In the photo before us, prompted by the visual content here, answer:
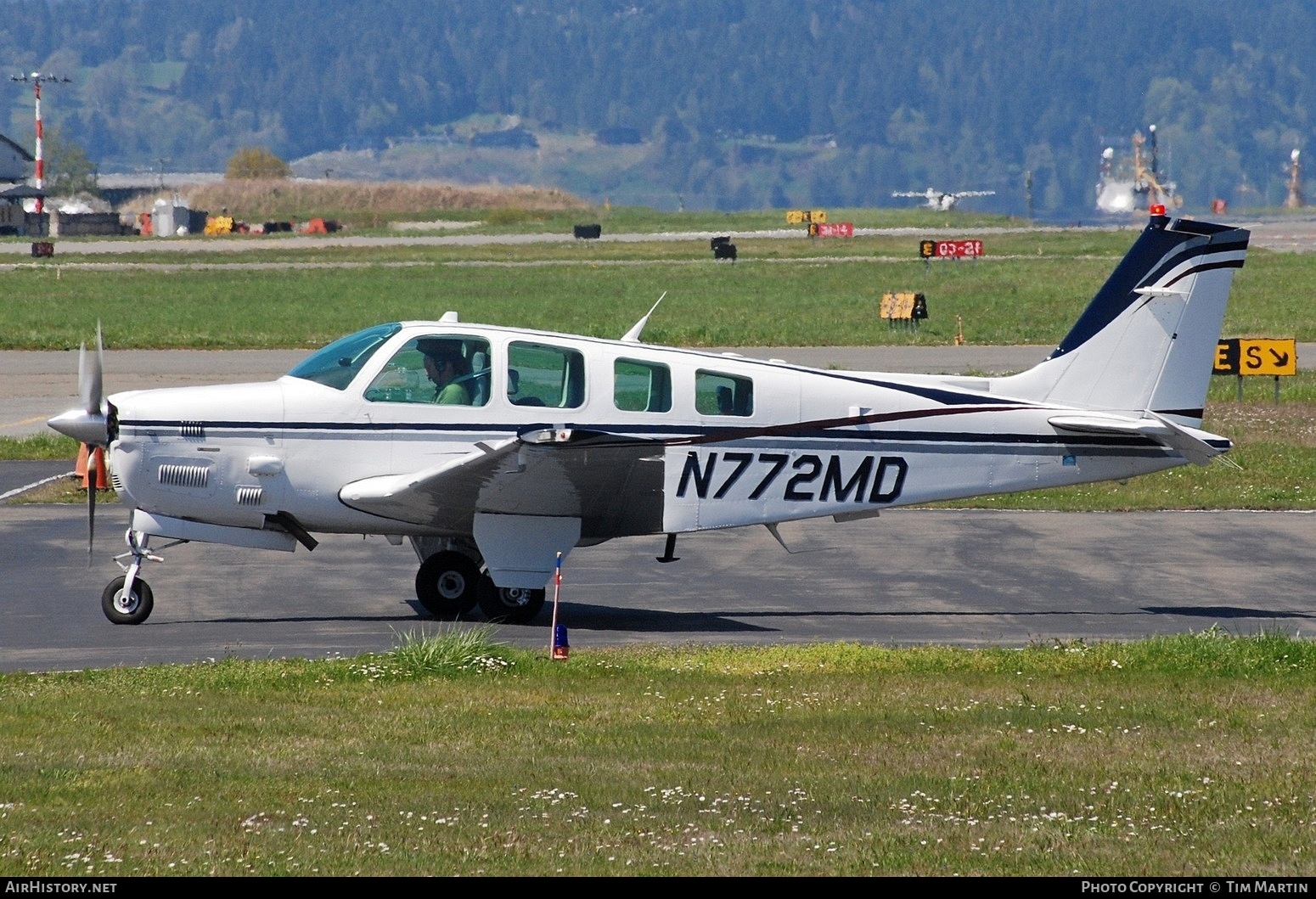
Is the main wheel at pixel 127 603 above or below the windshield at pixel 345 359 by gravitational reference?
below

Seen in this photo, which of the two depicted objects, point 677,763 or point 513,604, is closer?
point 677,763

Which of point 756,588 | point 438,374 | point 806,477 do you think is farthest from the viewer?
point 756,588

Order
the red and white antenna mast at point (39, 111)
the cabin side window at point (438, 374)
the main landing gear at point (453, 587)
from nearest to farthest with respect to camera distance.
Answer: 1. the cabin side window at point (438, 374)
2. the main landing gear at point (453, 587)
3. the red and white antenna mast at point (39, 111)

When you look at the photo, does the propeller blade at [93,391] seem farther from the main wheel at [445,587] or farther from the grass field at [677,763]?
the main wheel at [445,587]

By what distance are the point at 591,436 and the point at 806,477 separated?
7.13 ft

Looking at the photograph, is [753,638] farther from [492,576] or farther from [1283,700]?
[1283,700]

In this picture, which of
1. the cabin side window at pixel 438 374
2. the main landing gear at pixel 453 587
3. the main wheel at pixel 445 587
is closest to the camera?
the cabin side window at pixel 438 374

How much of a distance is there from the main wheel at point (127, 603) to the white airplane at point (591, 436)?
16mm

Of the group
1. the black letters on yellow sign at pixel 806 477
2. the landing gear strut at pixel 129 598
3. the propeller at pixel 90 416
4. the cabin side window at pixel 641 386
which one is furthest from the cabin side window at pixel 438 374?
the landing gear strut at pixel 129 598

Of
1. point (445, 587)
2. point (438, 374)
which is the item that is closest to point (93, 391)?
point (438, 374)

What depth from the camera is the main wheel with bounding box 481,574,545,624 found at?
47.2 ft

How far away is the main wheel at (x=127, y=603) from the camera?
1389 cm

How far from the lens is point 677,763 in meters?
8.86

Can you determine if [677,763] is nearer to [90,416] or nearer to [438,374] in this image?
[438,374]
